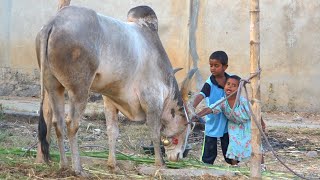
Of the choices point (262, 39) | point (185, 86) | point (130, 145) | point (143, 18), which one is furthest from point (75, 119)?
point (262, 39)

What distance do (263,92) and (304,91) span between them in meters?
0.75

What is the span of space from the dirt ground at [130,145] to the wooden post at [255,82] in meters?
0.29

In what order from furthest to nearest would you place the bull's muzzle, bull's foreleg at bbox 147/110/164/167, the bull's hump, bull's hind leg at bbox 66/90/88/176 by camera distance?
the bull's muzzle < the bull's hump < bull's foreleg at bbox 147/110/164/167 < bull's hind leg at bbox 66/90/88/176

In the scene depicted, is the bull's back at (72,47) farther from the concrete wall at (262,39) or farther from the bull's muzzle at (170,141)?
the concrete wall at (262,39)

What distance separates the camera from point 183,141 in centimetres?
792

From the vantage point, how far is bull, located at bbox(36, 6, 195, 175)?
20.4ft

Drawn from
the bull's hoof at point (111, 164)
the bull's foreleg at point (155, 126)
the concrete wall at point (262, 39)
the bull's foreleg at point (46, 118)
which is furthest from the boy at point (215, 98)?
the concrete wall at point (262, 39)

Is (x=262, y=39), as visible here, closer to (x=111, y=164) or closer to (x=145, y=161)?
(x=145, y=161)

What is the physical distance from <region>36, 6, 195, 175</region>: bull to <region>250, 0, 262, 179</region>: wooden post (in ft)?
3.75

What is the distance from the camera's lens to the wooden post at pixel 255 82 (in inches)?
246

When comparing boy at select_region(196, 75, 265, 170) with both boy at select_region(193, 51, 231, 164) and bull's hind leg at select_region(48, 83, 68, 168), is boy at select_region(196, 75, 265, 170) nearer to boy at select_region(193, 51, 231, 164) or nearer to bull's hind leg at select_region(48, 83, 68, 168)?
boy at select_region(193, 51, 231, 164)

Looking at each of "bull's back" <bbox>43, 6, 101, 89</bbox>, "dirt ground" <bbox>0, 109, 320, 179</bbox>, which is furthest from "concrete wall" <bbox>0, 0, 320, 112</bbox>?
"bull's back" <bbox>43, 6, 101, 89</bbox>

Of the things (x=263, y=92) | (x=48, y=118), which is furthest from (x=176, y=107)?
(x=263, y=92)

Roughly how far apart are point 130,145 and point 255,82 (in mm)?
3324
